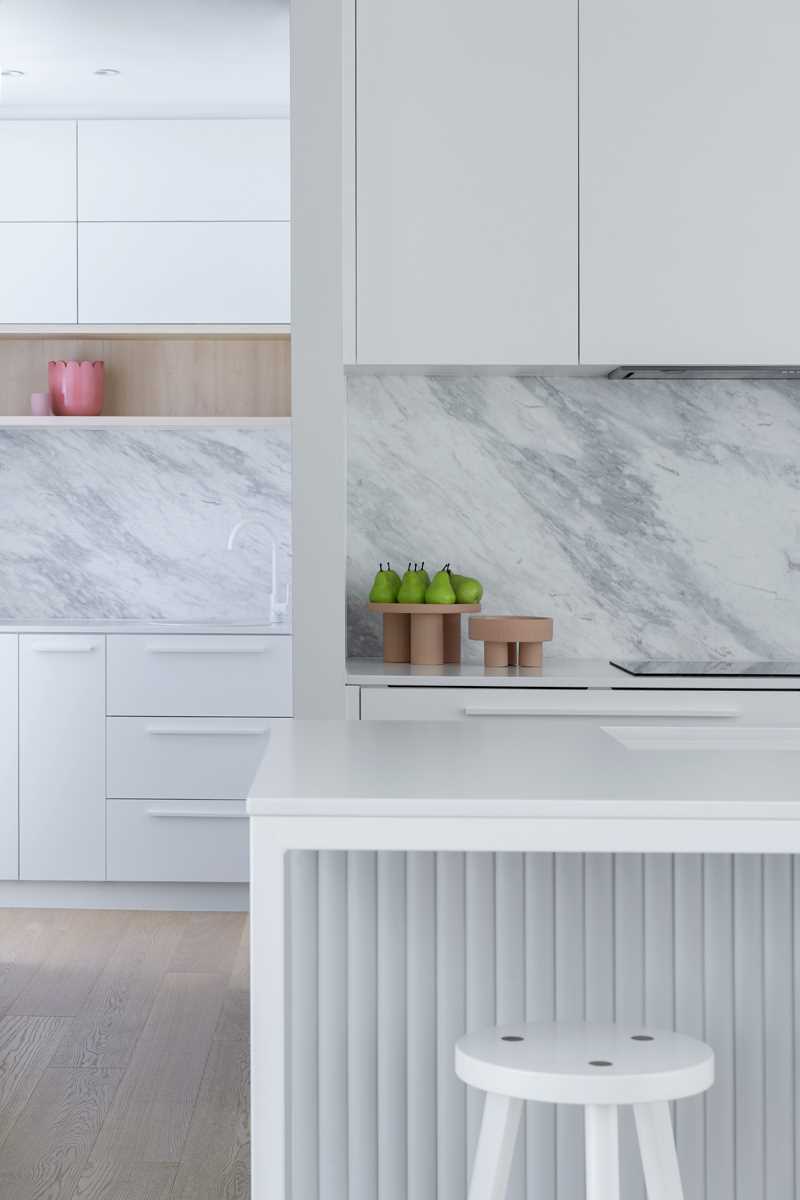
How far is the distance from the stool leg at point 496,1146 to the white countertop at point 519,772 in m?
0.32

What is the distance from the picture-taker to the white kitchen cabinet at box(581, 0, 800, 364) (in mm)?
3332

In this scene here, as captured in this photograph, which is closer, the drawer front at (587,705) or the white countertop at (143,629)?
the drawer front at (587,705)

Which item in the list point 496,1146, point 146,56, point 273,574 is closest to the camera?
point 496,1146

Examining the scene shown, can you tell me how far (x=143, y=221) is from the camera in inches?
187

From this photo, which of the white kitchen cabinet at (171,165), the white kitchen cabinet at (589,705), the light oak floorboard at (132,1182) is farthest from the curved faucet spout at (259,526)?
the light oak floorboard at (132,1182)

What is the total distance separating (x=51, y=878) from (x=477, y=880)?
2950 millimetres

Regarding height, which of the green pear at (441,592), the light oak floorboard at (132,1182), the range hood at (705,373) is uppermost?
the range hood at (705,373)

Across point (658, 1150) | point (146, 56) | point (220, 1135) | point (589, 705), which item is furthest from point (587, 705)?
point (146, 56)

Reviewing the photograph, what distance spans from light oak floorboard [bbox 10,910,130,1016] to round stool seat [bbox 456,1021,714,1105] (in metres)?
2.25

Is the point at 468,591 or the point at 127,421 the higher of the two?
the point at 127,421

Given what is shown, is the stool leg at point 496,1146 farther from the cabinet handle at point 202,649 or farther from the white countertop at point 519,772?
the cabinet handle at point 202,649

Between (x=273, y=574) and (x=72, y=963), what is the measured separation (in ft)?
5.01

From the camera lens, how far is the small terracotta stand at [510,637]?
343cm

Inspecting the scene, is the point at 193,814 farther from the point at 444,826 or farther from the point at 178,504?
the point at 444,826
